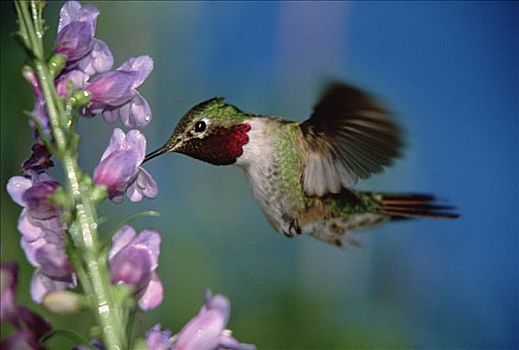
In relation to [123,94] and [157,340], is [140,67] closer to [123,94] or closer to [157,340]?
[123,94]

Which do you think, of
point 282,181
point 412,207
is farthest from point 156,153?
point 412,207

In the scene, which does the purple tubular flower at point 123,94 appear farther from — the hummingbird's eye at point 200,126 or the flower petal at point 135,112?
the hummingbird's eye at point 200,126

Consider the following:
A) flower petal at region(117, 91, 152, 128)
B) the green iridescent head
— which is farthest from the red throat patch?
flower petal at region(117, 91, 152, 128)

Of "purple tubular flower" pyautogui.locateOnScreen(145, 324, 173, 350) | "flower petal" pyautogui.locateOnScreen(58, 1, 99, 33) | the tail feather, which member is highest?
"flower petal" pyautogui.locateOnScreen(58, 1, 99, 33)

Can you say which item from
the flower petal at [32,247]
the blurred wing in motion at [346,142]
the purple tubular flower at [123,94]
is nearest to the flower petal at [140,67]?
the purple tubular flower at [123,94]

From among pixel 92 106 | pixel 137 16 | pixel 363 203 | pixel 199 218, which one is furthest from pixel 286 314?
pixel 92 106

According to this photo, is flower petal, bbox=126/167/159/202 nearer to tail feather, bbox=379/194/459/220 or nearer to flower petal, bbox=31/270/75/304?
flower petal, bbox=31/270/75/304

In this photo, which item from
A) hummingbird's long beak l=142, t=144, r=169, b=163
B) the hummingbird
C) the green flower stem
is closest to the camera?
the green flower stem

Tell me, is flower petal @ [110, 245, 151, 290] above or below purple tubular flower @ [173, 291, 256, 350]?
above
